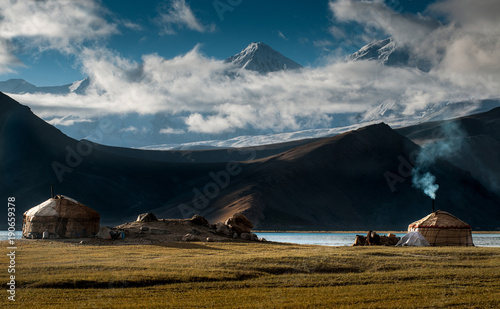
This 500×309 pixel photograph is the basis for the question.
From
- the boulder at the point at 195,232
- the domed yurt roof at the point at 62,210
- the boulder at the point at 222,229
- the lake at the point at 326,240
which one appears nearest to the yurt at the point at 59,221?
the domed yurt roof at the point at 62,210

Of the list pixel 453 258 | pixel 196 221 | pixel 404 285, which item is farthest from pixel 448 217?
pixel 404 285

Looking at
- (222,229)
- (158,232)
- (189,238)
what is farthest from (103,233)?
(222,229)

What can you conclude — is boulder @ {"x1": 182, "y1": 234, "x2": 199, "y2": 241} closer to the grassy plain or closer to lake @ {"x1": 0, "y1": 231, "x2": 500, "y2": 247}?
the grassy plain

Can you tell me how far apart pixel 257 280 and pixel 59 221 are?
32262mm

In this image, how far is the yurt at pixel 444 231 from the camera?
183 ft

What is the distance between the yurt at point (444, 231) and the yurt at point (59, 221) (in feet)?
109

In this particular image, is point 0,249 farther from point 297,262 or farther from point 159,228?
point 297,262

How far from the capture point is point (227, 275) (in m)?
28.4

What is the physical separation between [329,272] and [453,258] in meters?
10.5

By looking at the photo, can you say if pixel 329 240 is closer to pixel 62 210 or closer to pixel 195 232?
pixel 195 232

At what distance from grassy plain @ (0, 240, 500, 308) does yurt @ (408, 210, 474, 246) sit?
17623mm

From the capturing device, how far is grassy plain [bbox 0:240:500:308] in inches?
898

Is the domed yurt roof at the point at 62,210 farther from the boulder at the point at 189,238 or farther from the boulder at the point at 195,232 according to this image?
the boulder at the point at 189,238

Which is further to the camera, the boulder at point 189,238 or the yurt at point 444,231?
the yurt at point 444,231
